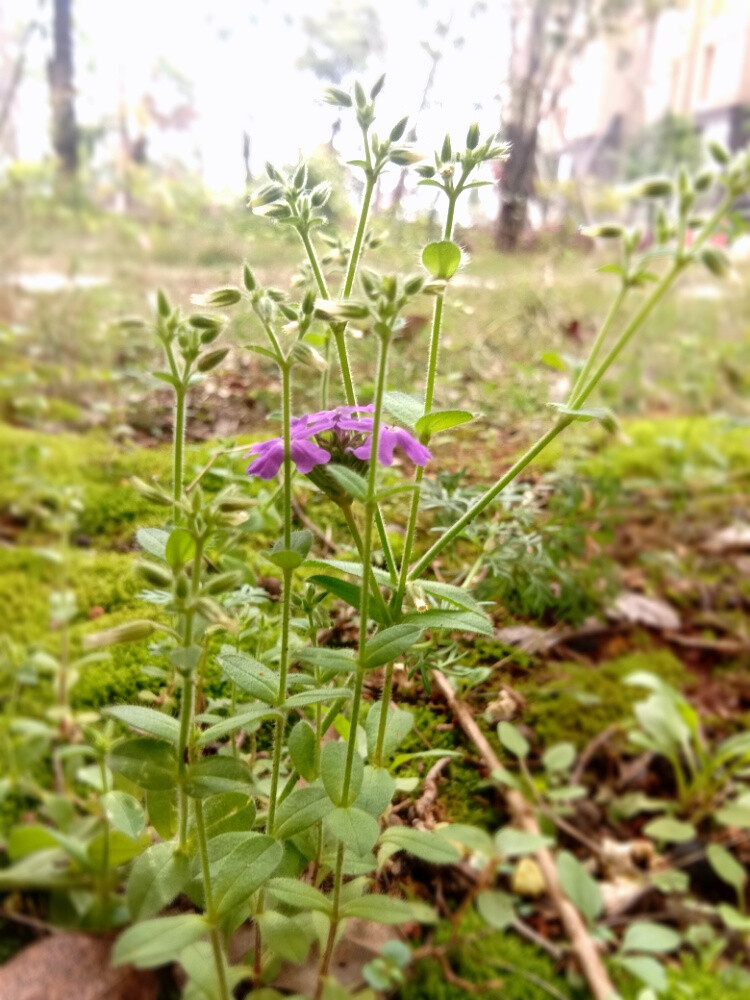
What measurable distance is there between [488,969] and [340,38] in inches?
82.5

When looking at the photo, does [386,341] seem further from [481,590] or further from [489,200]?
[489,200]

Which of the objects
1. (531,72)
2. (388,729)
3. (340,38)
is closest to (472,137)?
(388,729)

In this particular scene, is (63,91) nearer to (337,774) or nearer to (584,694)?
(584,694)

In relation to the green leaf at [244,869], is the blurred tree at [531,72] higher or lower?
higher

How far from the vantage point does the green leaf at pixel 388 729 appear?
500 millimetres

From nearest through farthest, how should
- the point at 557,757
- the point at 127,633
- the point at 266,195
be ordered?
the point at 127,633, the point at 266,195, the point at 557,757

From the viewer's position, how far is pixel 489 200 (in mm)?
2111

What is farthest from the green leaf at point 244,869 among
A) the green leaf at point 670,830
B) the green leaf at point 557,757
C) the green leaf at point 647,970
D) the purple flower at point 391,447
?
the green leaf at point 670,830

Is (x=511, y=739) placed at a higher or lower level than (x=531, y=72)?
lower

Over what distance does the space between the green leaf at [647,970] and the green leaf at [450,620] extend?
0.71 meters

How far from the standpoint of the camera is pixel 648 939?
945 mm

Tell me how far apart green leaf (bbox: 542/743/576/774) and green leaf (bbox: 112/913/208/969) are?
0.59 metres

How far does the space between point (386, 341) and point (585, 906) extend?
84 cm

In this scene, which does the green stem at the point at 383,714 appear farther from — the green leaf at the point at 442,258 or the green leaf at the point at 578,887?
the green leaf at the point at 578,887
